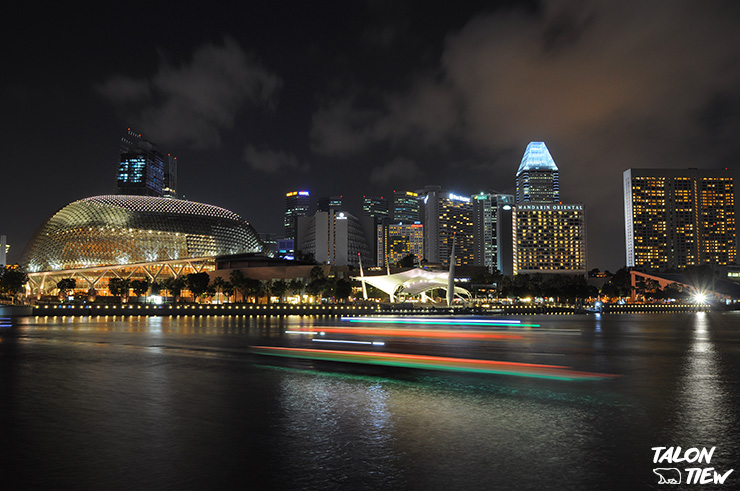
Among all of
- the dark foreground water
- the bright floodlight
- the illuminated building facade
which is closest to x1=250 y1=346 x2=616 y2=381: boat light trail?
the dark foreground water

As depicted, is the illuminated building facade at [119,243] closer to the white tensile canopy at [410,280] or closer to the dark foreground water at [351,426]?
the white tensile canopy at [410,280]

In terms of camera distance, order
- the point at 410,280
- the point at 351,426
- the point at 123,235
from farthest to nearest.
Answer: the point at 123,235, the point at 410,280, the point at 351,426

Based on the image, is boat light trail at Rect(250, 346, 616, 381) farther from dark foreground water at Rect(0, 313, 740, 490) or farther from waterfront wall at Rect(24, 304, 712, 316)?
waterfront wall at Rect(24, 304, 712, 316)

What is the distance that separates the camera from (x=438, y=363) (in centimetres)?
2062

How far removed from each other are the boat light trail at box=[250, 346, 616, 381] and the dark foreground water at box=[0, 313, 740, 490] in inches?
40.6

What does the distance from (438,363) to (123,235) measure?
406ft

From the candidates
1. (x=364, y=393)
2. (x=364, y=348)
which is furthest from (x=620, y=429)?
(x=364, y=348)

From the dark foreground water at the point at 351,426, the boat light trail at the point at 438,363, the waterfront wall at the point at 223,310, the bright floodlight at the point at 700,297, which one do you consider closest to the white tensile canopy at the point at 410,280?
the waterfront wall at the point at 223,310

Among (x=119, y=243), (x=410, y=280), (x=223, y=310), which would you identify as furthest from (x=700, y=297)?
(x=119, y=243)

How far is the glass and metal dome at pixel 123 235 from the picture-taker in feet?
420

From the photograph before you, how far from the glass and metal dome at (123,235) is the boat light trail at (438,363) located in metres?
111

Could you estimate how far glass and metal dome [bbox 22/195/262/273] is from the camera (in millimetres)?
128000

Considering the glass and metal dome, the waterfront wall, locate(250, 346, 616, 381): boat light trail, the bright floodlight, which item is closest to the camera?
locate(250, 346, 616, 381): boat light trail

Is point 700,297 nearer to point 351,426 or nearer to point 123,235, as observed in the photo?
point 123,235
